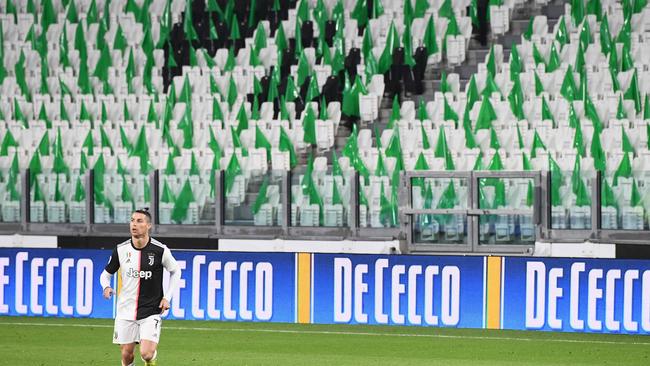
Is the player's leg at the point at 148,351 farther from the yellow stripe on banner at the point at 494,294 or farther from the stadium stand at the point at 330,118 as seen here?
the stadium stand at the point at 330,118

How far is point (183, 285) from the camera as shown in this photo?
13.9 m

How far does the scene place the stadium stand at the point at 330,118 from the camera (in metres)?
15.1

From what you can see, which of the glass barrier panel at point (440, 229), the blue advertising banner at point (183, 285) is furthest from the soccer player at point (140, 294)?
the glass barrier panel at point (440, 229)

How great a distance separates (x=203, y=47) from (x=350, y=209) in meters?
5.88

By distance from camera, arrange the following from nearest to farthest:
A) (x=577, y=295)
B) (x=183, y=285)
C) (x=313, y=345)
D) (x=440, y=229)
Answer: (x=313, y=345) → (x=577, y=295) → (x=183, y=285) → (x=440, y=229)

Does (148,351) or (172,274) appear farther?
(172,274)

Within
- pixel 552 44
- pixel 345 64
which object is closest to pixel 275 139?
pixel 345 64

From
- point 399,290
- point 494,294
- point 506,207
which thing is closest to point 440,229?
point 506,207

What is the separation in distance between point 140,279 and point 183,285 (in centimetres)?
536

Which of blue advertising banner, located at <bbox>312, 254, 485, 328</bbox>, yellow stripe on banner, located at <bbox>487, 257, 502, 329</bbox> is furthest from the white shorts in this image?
yellow stripe on banner, located at <bbox>487, 257, 502, 329</bbox>

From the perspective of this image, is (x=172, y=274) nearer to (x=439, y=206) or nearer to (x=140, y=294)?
(x=140, y=294)

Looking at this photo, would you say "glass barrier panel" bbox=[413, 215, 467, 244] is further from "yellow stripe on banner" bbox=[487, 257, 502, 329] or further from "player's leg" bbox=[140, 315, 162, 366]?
"player's leg" bbox=[140, 315, 162, 366]

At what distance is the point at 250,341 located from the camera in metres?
12.3

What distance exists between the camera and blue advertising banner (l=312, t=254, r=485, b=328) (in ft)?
42.9
